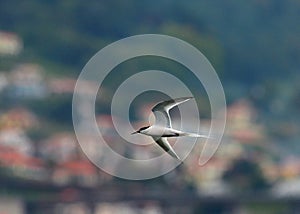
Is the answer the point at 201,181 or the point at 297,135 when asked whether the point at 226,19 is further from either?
the point at 201,181

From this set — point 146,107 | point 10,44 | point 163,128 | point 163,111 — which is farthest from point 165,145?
point 10,44

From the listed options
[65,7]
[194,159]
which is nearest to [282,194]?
[194,159]

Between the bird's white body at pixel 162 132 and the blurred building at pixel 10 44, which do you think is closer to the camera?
the bird's white body at pixel 162 132

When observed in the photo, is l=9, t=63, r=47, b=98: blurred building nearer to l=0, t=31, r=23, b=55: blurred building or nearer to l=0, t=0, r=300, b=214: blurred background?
l=0, t=0, r=300, b=214: blurred background

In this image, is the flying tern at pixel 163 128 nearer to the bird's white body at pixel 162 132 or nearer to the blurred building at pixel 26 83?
the bird's white body at pixel 162 132

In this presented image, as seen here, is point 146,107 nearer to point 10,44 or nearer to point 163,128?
point 10,44

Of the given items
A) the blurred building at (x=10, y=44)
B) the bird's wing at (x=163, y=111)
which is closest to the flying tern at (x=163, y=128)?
the bird's wing at (x=163, y=111)
